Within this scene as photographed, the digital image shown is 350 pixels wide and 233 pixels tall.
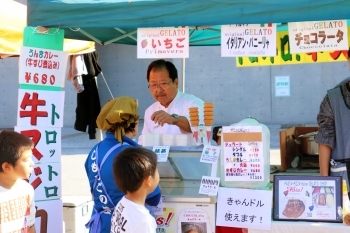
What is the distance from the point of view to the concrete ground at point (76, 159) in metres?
7.66

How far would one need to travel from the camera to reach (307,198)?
9.19ft

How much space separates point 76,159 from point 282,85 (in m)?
6.14

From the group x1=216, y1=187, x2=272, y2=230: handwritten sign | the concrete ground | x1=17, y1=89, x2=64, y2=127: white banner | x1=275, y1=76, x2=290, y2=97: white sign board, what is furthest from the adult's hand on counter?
x1=275, y1=76, x2=290, y2=97: white sign board

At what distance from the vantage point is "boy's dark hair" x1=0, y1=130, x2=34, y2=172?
2533 mm

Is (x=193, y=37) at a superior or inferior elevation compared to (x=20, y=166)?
superior

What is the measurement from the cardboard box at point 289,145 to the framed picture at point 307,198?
4.42 feet

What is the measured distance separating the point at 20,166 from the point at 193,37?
3.50m

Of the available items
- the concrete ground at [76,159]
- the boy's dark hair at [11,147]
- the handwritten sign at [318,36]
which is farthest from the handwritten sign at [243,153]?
the concrete ground at [76,159]

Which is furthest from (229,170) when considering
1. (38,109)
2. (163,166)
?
(38,109)

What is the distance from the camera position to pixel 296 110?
1345 cm

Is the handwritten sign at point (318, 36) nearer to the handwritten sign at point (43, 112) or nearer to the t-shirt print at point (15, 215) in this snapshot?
the handwritten sign at point (43, 112)

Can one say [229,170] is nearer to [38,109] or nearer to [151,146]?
[151,146]

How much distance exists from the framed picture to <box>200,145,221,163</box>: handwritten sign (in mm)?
361

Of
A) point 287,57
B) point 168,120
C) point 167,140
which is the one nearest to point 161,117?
point 168,120
